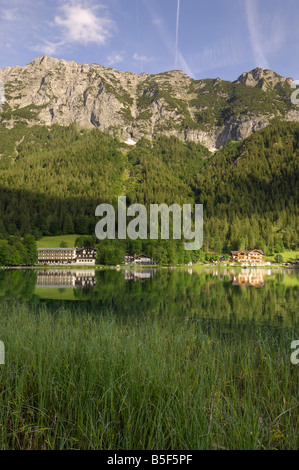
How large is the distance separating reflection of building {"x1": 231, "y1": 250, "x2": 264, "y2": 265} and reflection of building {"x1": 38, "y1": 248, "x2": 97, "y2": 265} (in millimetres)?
57508

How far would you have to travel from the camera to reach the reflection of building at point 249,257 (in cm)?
11788

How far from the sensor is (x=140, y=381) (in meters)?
5.41

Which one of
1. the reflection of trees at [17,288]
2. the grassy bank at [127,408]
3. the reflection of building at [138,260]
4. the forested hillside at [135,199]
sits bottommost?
the reflection of building at [138,260]

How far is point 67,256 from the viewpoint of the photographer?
11256 centimetres

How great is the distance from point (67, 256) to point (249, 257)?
71.7 m

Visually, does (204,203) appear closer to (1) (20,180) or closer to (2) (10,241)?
(1) (20,180)

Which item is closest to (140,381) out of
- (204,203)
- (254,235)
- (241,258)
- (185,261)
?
(185,261)

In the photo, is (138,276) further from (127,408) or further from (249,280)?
(127,408)

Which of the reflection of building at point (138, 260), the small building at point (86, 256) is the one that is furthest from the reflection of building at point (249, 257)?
the small building at point (86, 256)

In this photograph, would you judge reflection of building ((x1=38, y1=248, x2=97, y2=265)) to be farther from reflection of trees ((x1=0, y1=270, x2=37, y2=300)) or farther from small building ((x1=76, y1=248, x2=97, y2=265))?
reflection of trees ((x1=0, y1=270, x2=37, y2=300))

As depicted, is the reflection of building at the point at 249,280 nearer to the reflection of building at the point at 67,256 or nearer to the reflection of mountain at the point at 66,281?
the reflection of mountain at the point at 66,281

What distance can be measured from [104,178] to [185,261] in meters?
102

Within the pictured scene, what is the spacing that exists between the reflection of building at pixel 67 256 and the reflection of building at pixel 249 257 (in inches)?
2264
